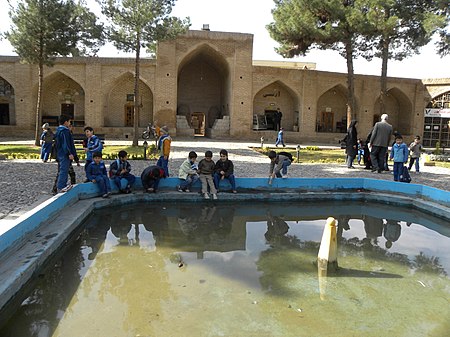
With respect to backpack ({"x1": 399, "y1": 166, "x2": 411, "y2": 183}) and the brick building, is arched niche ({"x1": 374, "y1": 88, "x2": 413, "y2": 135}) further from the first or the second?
backpack ({"x1": 399, "y1": 166, "x2": 411, "y2": 183})

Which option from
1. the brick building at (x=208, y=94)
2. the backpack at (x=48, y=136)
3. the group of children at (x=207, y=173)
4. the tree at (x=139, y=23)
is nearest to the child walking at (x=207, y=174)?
Answer: the group of children at (x=207, y=173)

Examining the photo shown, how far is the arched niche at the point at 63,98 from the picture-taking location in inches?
1004

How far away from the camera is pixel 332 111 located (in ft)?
93.8

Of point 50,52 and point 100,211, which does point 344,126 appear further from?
point 100,211

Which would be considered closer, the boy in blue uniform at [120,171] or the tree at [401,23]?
the boy in blue uniform at [120,171]

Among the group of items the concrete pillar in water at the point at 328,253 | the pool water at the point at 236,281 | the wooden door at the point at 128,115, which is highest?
the wooden door at the point at 128,115

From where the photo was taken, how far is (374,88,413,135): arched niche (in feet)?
92.0

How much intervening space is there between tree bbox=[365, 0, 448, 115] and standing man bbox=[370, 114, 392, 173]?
7.80m

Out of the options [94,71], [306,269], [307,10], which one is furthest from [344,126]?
[306,269]

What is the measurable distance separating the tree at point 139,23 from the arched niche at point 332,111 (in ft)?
44.4

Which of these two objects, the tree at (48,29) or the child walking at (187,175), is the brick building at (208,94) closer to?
the tree at (48,29)

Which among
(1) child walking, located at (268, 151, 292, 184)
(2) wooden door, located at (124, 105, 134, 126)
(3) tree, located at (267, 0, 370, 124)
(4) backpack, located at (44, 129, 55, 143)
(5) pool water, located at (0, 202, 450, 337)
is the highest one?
(3) tree, located at (267, 0, 370, 124)

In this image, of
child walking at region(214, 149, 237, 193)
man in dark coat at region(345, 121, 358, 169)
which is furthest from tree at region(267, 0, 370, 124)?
child walking at region(214, 149, 237, 193)

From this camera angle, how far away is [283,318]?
373 cm
